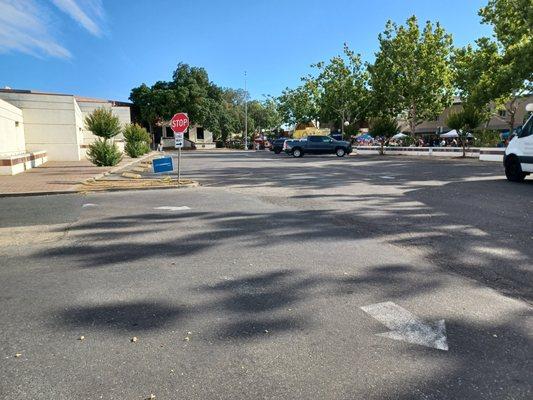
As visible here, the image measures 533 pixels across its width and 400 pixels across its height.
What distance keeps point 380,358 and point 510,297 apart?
6.33 ft

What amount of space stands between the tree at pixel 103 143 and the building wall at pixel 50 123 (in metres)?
4.22

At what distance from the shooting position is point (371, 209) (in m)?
8.81

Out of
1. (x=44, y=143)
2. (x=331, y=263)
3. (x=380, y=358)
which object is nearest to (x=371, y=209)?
(x=331, y=263)

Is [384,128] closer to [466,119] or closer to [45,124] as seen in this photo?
[466,119]

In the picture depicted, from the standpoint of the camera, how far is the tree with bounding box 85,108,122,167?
63.8 feet

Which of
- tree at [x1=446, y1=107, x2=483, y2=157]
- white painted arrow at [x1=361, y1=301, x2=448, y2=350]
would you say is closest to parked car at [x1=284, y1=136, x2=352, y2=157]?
tree at [x1=446, y1=107, x2=483, y2=157]

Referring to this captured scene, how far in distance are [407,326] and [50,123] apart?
25488 mm

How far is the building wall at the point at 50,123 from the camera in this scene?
76.0ft

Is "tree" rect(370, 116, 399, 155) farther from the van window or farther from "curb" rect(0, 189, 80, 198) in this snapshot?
"curb" rect(0, 189, 80, 198)

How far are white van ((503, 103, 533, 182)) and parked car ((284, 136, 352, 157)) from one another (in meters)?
21.7

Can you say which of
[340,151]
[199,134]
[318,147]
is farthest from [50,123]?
[199,134]

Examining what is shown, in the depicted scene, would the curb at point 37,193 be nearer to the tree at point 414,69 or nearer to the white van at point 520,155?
the white van at point 520,155

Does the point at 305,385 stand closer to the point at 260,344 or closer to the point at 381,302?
the point at 260,344

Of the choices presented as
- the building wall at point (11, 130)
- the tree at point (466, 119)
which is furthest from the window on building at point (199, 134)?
the tree at point (466, 119)
